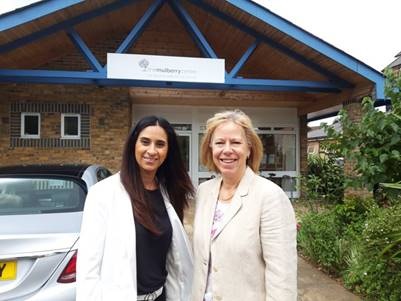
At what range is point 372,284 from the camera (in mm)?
3559

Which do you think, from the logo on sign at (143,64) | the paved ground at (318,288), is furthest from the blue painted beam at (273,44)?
the paved ground at (318,288)

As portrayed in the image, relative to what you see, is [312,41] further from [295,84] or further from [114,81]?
[114,81]

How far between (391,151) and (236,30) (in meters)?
Result: 5.57

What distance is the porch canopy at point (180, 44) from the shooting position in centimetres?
759

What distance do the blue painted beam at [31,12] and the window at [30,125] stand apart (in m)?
3.71

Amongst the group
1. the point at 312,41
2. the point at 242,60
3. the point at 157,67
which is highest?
the point at 312,41

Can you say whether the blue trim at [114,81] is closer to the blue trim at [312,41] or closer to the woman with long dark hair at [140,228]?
the blue trim at [312,41]

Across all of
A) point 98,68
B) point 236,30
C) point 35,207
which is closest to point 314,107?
point 236,30

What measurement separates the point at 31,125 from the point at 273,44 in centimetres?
656

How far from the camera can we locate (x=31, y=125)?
401 inches

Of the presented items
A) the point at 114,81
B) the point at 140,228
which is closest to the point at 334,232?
the point at 140,228

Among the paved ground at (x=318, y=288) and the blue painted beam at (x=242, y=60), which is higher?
the blue painted beam at (x=242, y=60)

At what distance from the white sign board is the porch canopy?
323 mm

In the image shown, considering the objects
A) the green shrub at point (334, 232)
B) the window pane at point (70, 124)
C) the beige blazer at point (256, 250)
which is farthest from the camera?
the window pane at point (70, 124)
